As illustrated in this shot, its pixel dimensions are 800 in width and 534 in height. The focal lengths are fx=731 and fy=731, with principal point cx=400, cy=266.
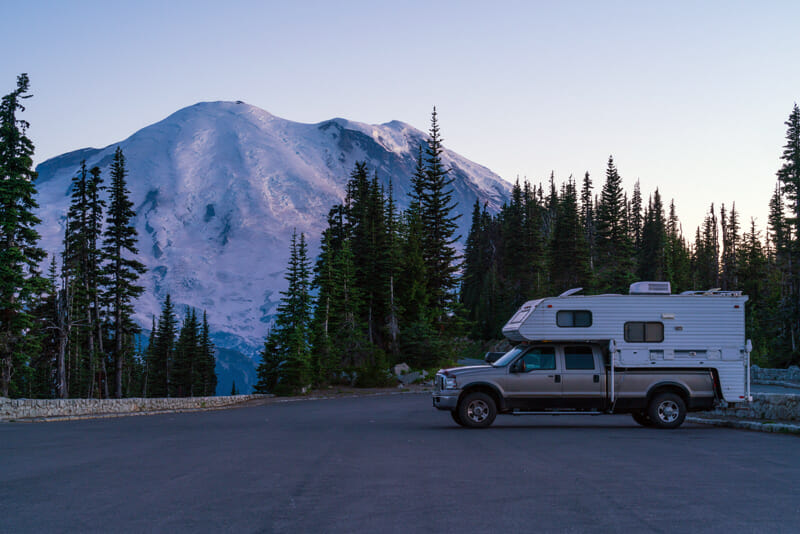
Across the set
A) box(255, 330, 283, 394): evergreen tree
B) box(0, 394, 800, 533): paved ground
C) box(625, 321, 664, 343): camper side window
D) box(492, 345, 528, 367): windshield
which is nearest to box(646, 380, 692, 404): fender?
box(625, 321, 664, 343): camper side window

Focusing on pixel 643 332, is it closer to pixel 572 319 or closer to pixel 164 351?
pixel 572 319

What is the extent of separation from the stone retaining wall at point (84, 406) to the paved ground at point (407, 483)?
11589mm

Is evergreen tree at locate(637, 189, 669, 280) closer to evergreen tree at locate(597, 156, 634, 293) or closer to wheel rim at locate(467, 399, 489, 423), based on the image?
evergreen tree at locate(597, 156, 634, 293)

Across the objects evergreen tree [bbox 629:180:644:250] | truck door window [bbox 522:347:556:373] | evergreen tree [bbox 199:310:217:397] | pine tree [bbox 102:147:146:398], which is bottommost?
evergreen tree [bbox 199:310:217:397]

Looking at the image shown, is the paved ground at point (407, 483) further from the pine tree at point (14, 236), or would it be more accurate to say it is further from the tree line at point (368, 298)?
the tree line at point (368, 298)

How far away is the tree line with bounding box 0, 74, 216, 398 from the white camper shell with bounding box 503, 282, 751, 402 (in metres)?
27.5

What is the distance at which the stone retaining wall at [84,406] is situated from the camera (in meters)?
26.0

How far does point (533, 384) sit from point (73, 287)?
43.1 metres

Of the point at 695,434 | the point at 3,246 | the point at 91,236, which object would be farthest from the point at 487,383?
the point at 91,236

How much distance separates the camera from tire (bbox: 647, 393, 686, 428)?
17.3 metres

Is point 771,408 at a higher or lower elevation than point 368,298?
lower

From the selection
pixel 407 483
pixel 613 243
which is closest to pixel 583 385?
pixel 407 483

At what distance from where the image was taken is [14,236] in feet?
117

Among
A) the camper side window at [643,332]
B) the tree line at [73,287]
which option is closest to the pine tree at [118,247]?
the tree line at [73,287]
